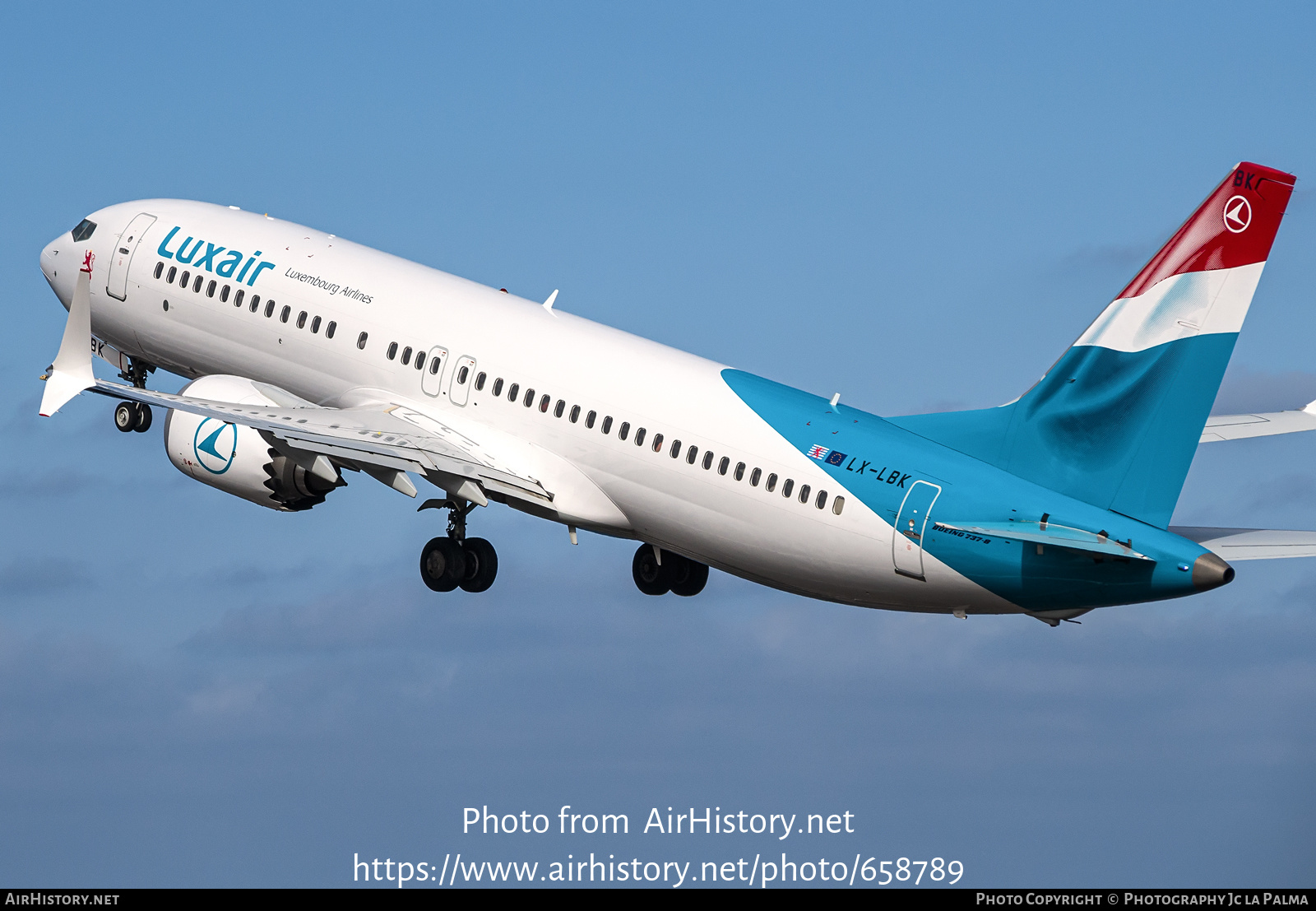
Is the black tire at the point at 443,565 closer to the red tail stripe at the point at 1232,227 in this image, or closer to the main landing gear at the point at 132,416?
the main landing gear at the point at 132,416

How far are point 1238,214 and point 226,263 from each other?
2309 centimetres

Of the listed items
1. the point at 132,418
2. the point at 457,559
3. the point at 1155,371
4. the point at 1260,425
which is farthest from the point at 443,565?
the point at 1260,425

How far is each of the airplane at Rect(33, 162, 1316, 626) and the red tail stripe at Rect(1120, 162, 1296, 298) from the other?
5cm

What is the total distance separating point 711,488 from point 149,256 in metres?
16.2

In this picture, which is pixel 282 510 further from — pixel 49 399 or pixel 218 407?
pixel 49 399

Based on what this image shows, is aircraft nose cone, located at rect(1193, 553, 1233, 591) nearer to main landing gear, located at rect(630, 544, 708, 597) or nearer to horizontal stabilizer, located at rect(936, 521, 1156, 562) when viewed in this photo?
horizontal stabilizer, located at rect(936, 521, 1156, 562)

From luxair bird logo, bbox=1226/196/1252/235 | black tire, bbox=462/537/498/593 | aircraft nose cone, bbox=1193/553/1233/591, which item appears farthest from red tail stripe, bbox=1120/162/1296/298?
black tire, bbox=462/537/498/593

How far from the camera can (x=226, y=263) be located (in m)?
46.2

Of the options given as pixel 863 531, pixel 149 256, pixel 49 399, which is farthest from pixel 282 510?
pixel 863 531

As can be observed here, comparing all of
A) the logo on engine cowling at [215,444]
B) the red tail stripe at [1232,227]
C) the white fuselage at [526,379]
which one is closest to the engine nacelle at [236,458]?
the logo on engine cowling at [215,444]

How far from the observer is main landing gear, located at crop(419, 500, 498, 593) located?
4266cm

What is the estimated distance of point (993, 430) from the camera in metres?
38.0

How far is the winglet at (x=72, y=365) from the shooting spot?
1592 inches

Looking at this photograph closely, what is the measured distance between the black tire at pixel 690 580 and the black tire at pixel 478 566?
16.0 feet
